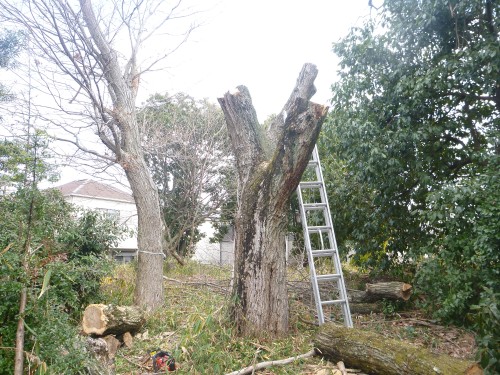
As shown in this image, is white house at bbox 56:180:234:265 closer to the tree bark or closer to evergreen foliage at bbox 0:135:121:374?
the tree bark

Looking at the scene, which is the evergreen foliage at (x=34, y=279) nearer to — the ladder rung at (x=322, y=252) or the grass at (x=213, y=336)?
the grass at (x=213, y=336)

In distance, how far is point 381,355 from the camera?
13.3 feet

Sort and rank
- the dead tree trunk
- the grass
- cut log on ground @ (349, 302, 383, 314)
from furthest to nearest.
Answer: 1. cut log on ground @ (349, 302, 383, 314)
2. the dead tree trunk
3. the grass

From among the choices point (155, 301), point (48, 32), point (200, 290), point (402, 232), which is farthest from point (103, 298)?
point (402, 232)

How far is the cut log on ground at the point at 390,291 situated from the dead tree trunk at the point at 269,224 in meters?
2.43

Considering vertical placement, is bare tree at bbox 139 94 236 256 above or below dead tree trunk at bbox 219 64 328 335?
above

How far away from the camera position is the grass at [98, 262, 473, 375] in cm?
423

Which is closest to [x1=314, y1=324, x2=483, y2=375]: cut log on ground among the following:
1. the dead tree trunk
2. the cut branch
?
the cut branch

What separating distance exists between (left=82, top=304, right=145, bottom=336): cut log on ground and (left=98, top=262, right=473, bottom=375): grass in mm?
237

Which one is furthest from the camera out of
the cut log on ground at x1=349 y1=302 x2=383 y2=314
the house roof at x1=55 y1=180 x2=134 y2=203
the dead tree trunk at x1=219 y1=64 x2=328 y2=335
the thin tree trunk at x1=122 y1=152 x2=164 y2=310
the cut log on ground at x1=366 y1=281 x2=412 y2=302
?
the house roof at x1=55 y1=180 x2=134 y2=203

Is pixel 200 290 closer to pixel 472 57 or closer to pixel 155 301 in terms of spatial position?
pixel 155 301

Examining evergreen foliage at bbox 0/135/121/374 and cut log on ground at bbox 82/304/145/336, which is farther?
cut log on ground at bbox 82/304/145/336

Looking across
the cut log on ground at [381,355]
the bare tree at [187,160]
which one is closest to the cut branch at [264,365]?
the cut log on ground at [381,355]

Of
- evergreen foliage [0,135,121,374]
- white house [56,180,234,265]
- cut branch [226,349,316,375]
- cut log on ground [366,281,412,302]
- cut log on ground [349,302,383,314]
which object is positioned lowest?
cut branch [226,349,316,375]
